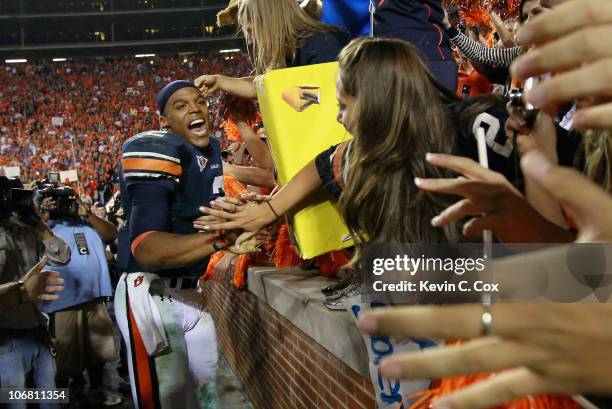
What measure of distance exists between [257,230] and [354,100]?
31.6 inches

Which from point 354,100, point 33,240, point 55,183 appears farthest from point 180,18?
point 354,100

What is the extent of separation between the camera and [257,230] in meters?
2.19

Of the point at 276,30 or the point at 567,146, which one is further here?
the point at 276,30

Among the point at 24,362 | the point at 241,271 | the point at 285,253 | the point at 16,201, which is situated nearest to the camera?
the point at 24,362

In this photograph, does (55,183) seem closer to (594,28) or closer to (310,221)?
(310,221)

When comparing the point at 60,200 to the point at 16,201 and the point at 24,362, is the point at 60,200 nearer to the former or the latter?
the point at 16,201

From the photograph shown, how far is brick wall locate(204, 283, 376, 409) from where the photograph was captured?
2.35 m

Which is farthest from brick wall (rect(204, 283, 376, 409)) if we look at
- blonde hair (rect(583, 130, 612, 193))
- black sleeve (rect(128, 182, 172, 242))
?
blonde hair (rect(583, 130, 612, 193))

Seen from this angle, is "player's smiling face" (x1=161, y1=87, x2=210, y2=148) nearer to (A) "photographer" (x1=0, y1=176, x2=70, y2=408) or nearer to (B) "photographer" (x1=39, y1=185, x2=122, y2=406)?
(A) "photographer" (x1=0, y1=176, x2=70, y2=408)

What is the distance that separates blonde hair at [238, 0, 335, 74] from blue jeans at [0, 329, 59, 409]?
2080mm

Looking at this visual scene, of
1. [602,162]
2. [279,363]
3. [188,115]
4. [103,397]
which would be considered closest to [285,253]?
[279,363]

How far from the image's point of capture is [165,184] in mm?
2490

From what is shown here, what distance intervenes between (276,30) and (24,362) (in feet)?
7.54

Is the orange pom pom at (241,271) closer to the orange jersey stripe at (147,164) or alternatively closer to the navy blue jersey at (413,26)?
the orange jersey stripe at (147,164)
